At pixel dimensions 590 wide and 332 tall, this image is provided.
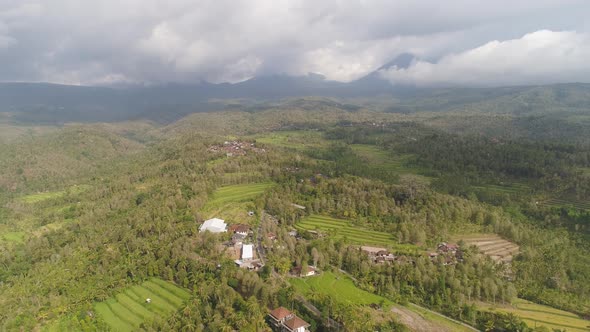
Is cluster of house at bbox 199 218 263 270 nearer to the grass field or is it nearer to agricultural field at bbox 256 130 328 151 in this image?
the grass field

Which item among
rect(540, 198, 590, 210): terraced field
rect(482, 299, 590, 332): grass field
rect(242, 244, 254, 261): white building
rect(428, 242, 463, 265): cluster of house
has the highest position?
rect(242, 244, 254, 261): white building

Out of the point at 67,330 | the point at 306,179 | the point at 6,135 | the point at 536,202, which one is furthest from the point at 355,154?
the point at 6,135

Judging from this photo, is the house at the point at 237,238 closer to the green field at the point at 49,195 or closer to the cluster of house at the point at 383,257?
the cluster of house at the point at 383,257

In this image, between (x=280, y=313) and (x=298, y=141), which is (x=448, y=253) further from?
(x=298, y=141)

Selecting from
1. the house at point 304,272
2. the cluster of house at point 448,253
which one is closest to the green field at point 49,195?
the house at point 304,272

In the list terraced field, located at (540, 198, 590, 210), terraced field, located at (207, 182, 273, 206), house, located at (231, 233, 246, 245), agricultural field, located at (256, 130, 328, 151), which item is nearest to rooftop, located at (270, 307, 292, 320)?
house, located at (231, 233, 246, 245)

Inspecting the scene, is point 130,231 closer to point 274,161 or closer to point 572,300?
point 274,161
